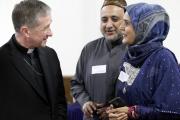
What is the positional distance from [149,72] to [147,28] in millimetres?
235

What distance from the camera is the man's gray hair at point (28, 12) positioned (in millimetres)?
1825

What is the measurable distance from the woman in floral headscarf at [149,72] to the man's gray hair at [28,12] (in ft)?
1.67

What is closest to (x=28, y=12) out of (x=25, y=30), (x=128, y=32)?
(x=25, y=30)

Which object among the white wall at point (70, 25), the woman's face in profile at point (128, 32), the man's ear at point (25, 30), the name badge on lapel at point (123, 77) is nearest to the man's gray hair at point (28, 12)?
the man's ear at point (25, 30)

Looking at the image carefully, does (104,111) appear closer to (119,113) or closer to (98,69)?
(119,113)

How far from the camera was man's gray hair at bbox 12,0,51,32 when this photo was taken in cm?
183

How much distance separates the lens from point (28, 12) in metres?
1.83

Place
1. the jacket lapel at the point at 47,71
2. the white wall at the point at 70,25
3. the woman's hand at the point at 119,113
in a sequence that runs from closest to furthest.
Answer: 1. the woman's hand at the point at 119,113
2. the jacket lapel at the point at 47,71
3. the white wall at the point at 70,25

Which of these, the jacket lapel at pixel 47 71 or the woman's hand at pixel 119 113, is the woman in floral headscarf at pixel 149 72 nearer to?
the woman's hand at pixel 119 113

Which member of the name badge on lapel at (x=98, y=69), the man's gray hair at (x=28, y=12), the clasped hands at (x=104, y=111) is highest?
the man's gray hair at (x=28, y=12)

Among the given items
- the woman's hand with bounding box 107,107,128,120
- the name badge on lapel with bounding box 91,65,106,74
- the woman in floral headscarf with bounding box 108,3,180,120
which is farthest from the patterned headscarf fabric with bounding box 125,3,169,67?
the name badge on lapel with bounding box 91,65,106,74

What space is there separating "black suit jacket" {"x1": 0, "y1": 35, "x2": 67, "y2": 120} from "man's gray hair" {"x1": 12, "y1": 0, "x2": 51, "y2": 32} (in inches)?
5.9

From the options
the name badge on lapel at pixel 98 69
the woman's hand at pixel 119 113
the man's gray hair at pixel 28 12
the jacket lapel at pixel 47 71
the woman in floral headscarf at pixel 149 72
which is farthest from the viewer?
the name badge on lapel at pixel 98 69

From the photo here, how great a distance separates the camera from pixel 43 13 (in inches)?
73.0
